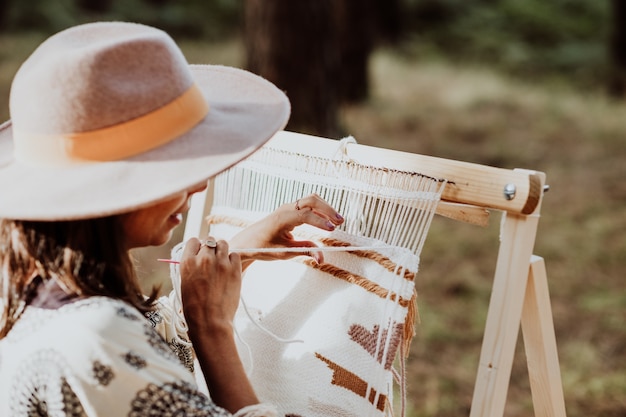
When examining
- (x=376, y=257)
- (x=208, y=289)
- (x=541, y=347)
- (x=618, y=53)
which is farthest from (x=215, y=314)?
(x=618, y=53)

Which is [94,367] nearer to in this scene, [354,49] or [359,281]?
[359,281]

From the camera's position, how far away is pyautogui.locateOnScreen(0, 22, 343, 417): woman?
1.04 metres

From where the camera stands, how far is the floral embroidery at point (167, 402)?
1.06 m

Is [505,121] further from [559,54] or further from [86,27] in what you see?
[86,27]

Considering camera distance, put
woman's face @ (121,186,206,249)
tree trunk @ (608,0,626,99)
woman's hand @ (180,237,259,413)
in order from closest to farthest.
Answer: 1. woman's face @ (121,186,206,249)
2. woman's hand @ (180,237,259,413)
3. tree trunk @ (608,0,626,99)

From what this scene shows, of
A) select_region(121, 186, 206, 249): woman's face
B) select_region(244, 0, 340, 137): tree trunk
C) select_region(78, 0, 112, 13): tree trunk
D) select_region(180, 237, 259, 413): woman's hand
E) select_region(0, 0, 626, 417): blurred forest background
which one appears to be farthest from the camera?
select_region(78, 0, 112, 13): tree trunk

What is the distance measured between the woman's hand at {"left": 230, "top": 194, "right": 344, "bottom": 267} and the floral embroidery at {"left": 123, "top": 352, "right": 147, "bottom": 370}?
1.45ft

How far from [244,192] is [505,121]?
4814mm

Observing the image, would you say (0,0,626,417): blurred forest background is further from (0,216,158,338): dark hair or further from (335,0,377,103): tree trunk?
(0,216,158,338): dark hair

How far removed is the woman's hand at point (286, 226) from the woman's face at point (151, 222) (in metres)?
0.29

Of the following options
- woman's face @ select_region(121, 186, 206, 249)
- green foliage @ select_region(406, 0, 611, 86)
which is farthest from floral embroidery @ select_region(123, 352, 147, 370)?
green foliage @ select_region(406, 0, 611, 86)

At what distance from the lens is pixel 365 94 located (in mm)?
6555

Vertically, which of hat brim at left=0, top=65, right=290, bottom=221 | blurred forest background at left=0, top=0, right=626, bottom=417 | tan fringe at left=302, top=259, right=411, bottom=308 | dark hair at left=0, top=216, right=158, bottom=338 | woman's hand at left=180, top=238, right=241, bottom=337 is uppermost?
hat brim at left=0, top=65, right=290, bottom=221

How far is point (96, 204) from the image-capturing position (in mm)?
1025
